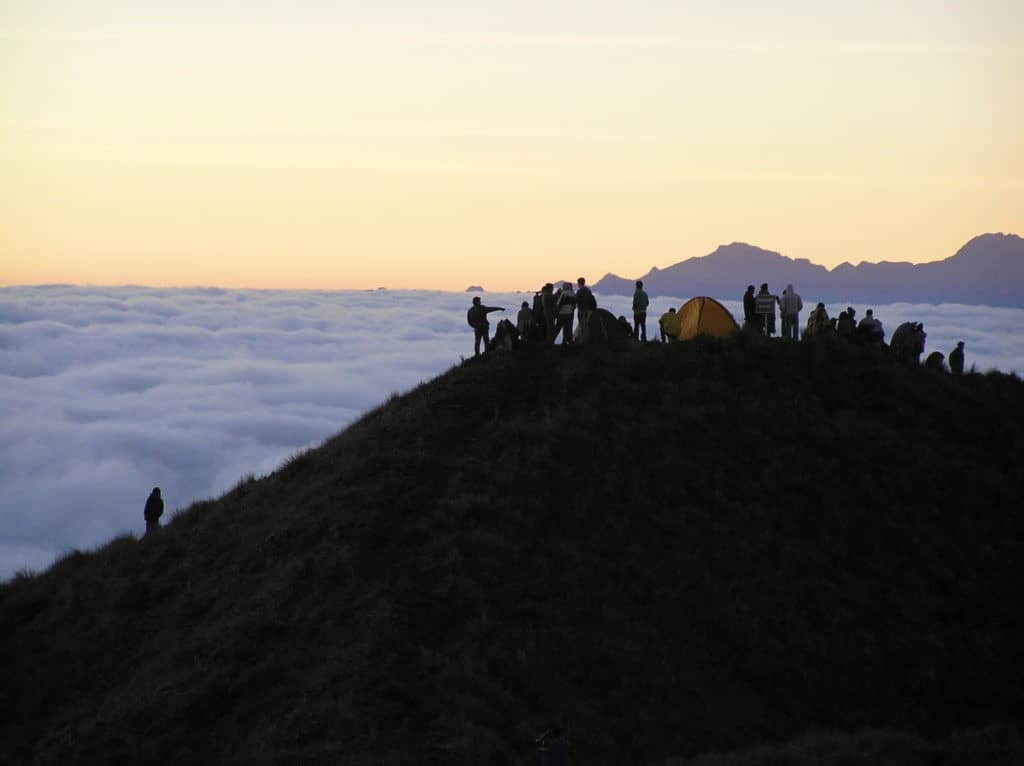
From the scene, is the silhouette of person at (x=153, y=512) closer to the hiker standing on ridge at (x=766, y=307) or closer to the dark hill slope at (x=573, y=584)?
the dark hill slope at (x=573, y=584)

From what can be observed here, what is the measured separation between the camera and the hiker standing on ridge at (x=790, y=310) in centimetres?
3978

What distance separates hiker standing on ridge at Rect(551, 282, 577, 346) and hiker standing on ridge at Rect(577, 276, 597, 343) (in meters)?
0.30

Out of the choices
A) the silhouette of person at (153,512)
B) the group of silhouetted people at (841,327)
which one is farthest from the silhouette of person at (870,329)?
the silhouette of person at (153,512)

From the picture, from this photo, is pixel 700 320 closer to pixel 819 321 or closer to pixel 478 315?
pixel 819 321

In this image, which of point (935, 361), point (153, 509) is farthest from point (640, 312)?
point (153, 509)

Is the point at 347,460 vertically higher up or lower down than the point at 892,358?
lower down

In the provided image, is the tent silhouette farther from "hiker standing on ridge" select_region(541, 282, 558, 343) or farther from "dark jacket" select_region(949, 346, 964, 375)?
"dark jacket" select_region(949, 346, 964, 375)

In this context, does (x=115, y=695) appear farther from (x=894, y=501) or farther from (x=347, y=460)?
(x=894, y=501)

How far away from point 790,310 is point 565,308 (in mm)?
8534

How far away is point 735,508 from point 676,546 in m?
2.55

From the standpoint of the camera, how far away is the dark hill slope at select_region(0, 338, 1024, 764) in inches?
850

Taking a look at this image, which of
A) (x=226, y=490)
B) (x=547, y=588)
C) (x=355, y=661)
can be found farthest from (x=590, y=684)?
(x=226, y=490)

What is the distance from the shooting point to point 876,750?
19391mm

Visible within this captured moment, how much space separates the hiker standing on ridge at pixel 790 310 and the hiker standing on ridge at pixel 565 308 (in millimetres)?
7969
